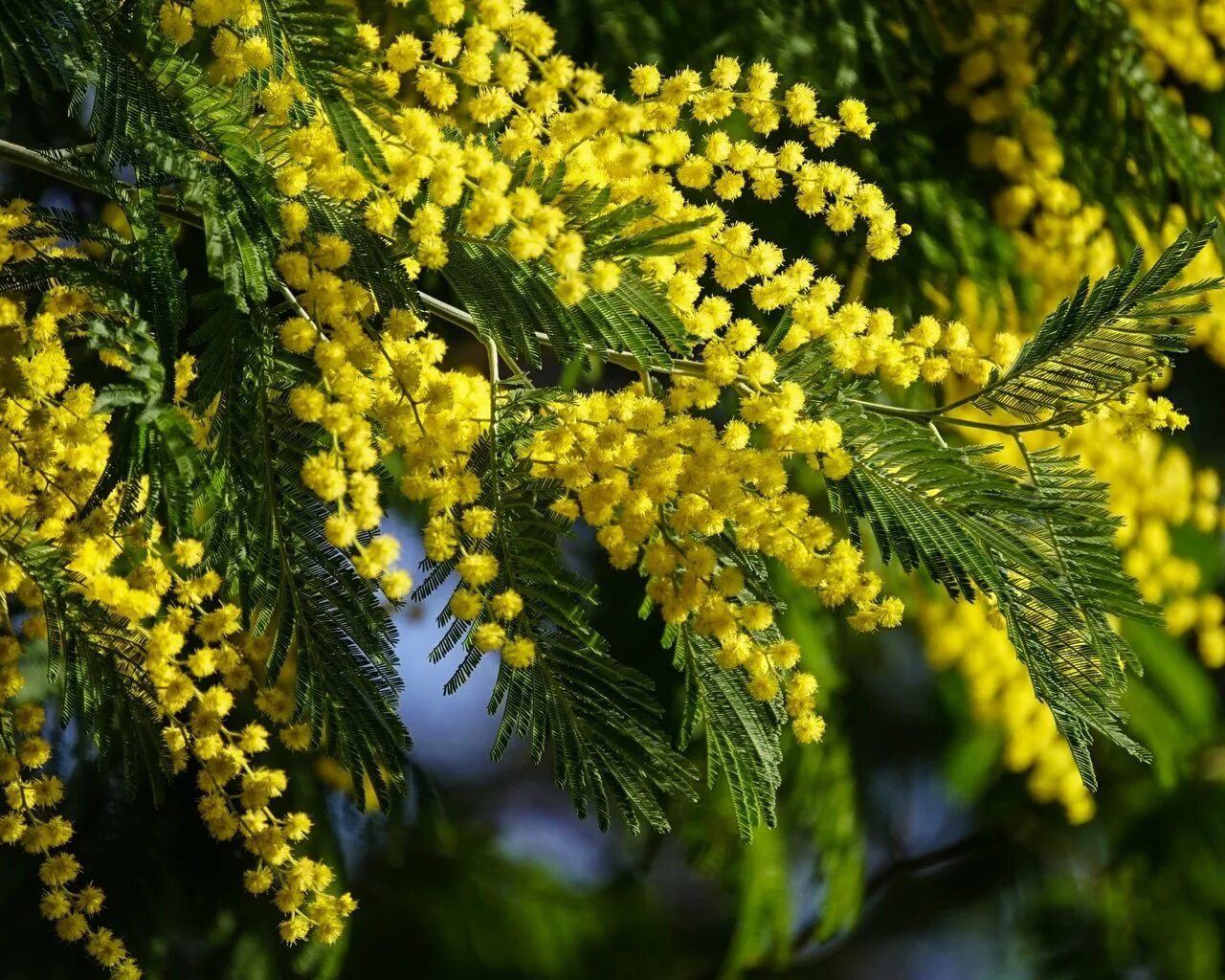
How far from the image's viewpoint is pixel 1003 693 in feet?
4.89

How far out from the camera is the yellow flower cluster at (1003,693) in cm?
144

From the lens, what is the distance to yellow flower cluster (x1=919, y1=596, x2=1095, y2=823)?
4.71 feet

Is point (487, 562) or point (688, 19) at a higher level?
point (688, 19)

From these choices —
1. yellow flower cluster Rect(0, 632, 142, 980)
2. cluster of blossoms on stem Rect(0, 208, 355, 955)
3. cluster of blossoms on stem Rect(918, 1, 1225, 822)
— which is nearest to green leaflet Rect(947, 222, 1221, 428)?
cluster of blossoms on stem Rect(0, 208, 355, 955)

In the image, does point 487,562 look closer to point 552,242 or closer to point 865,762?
point 552,242

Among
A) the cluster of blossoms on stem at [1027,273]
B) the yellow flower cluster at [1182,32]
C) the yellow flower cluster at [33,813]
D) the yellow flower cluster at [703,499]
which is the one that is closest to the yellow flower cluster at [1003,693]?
the cluster of blossoms on stem at [1027,273]

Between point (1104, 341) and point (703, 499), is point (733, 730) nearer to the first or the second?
point (703, 499)

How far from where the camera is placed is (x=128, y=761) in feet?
2.41

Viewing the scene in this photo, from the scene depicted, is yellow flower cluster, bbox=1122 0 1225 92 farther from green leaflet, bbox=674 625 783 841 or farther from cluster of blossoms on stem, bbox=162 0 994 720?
green leaflet, bbox=674 625 783 841

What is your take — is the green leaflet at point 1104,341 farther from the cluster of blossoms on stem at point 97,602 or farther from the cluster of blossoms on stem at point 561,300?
the cluster of blossoms on stem at point 97,602

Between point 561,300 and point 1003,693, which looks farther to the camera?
point 1003,693

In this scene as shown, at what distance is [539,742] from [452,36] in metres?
0.35

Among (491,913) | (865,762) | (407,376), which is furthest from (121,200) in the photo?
(865,762)

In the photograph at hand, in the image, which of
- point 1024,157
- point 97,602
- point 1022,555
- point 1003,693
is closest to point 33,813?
point 97,602
